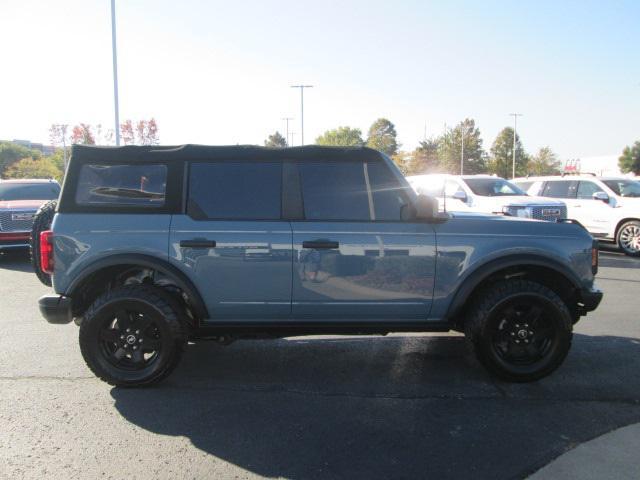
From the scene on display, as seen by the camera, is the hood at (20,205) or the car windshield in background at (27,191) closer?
the hood at (20,205)

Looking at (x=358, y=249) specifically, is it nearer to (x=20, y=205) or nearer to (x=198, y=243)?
(x=198, y=243)

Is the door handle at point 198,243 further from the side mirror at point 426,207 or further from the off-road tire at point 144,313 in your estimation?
the side mirror at point 426,207

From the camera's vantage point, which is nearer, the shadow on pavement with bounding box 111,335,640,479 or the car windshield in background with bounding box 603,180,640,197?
the shadow on pavement with bounding box 111,335,640,479

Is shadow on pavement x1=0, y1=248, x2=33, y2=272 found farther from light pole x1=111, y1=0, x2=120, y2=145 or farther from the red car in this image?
light pole x1=111, y1=0, x2=120, y2=145

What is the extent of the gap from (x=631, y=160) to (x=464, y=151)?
2143 cm

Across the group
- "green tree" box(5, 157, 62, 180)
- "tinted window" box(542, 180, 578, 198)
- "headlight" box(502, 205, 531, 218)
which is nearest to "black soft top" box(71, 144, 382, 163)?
"headlight" box(502, 205, 531, 218)

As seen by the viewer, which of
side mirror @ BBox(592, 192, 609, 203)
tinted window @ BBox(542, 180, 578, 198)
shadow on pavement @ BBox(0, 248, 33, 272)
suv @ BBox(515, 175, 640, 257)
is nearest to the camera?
shadow on pavement @ BBox(0, 248, 33, 272)

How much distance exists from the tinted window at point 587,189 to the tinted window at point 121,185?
1180 cm

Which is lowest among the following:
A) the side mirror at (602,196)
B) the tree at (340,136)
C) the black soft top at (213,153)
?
the side mirror at (602,196)

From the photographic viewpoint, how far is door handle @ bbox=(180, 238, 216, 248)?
3865mm

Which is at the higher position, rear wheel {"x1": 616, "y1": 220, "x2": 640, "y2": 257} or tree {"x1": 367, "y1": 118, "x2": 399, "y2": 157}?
tree {"x1": 367, "y1": 118, "x2": 399, "y2": 157}

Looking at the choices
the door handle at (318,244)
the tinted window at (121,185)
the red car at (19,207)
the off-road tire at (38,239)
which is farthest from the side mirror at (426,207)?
the red car at (19,207)

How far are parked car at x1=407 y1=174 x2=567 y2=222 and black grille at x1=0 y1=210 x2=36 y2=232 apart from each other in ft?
27.6

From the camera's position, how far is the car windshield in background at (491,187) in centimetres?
1254
